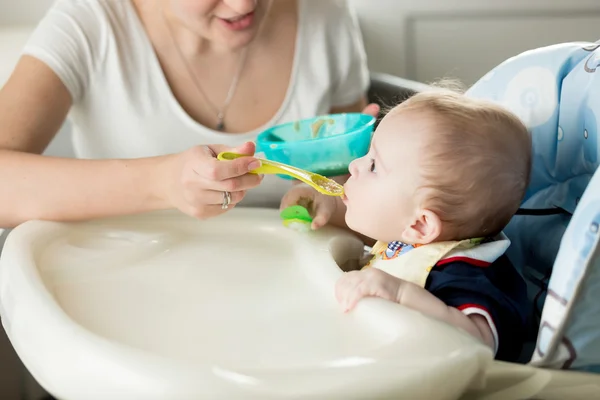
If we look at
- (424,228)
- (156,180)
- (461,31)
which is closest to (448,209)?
(424,228)

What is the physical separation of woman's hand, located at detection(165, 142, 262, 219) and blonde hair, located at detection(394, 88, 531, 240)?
0.68ft

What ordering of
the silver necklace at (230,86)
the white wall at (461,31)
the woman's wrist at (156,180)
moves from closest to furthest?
the woman's wrist at (156,180) < the silver necklace at (230,86) < the white wall at (461,31)

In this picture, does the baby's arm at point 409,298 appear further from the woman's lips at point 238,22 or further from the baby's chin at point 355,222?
the woman's lips at point 238,22

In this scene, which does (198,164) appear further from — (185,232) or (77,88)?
(77,88)

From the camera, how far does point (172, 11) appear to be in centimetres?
124

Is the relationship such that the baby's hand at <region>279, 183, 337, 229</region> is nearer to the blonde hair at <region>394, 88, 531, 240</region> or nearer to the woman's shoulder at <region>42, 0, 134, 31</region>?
the blonde hair at <region>394, 88, 531, 240</region>

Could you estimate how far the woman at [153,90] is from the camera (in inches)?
39.4

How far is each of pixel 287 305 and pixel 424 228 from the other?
0.18 metres

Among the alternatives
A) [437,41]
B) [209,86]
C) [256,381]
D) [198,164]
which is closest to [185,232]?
[198,164]

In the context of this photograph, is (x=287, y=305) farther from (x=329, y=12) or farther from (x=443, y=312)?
(x=329, y=12)

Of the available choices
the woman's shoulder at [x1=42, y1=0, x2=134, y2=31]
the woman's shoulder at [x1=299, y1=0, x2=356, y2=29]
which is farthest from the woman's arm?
the woman's shoulder at [x1=299, y1=0, x2=356, y2=29]

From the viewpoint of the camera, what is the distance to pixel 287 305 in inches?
32.4

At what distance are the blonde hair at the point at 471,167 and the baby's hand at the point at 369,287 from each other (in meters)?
0.11

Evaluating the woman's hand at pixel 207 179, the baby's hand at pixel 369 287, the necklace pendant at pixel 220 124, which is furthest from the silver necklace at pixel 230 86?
the baby's hand at pixel 369 287
